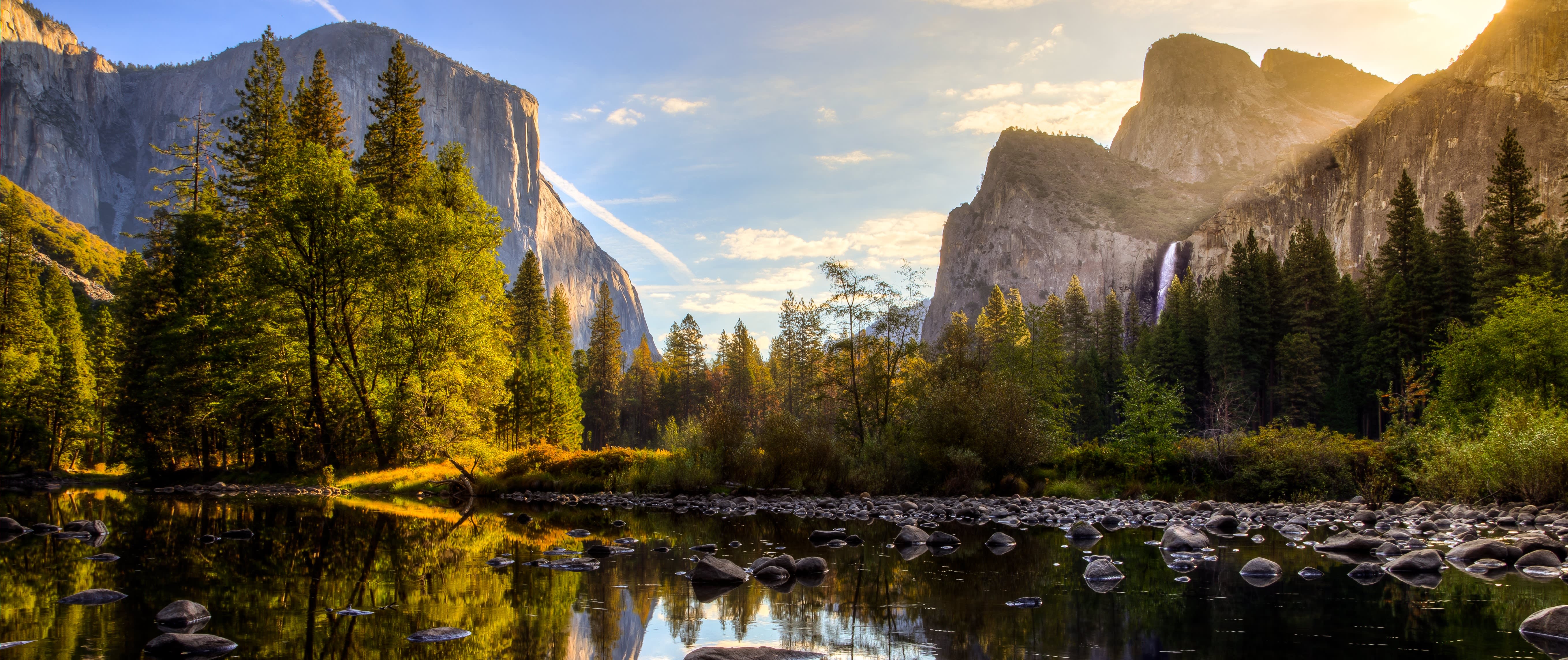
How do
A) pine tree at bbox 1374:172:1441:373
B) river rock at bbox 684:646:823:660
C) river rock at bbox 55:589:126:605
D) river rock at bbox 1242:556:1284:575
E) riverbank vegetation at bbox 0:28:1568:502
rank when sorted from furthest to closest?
pine tree at bbox 1374:172:1441:373 < riverbank vegetation at bbox 0:28:1568:502 < river rock at bbox 1242:556:1284:575 < river rock at bbox 55:589:126:605 < river rock at bbox 684:646:823:660

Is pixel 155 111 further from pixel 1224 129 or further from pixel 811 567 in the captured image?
pixel 1224 129

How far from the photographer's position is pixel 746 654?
481 cm

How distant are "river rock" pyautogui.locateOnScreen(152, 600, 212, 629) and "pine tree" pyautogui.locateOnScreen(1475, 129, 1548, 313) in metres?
49.2

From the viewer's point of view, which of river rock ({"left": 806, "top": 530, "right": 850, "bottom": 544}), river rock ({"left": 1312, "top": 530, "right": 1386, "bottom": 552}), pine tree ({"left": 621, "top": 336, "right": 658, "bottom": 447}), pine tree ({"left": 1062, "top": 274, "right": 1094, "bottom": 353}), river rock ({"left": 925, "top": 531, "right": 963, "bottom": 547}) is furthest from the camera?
pine tree ({"left": 1062, "top": 274, "right": 1094, "bottom": 353})

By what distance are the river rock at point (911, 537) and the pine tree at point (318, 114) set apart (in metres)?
29.7

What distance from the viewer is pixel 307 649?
4797 mm

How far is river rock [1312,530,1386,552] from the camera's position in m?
10.4

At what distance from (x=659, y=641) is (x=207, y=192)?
3505 cm

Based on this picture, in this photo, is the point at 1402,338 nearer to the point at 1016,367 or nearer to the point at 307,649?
the point at 1016,367

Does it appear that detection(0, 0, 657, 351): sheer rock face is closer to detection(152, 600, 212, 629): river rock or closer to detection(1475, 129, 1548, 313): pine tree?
detection(1475, 129, 1548, 313): pine tree

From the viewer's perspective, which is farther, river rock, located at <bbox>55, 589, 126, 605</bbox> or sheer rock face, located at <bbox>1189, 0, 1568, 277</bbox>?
sheer rock face, located at <bbox>1189, 0, 1568, 277</bbox>

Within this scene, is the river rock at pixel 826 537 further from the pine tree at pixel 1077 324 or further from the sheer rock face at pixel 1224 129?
the sheer rock face at pixel 1224 129

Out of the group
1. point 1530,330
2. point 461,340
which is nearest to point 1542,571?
point 1530,330

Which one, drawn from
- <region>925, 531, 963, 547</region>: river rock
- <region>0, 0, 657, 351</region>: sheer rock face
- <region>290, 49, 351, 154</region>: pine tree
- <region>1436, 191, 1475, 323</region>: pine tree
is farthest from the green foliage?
<region>0, 0, 657, 351</region>: sheer rock face
